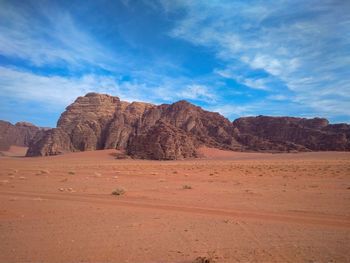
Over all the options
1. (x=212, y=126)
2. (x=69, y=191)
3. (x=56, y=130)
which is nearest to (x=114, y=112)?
(x=56, y=130)

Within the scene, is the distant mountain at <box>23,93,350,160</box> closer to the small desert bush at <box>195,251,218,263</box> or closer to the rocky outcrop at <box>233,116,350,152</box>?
the rocky outcrop at <box>233,116,350,152</box>

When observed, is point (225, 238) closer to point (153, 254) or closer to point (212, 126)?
point (153, 254)

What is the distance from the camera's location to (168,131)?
180 feet

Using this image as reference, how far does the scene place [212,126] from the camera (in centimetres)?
8250

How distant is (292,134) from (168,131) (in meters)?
53.0

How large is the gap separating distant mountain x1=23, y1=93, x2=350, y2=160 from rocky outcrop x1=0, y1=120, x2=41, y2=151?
3711 centimetres

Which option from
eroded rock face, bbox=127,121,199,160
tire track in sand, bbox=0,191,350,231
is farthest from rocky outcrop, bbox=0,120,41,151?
tire track in sand, bbox=0,191,350,231

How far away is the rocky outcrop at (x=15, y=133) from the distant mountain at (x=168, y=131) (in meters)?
37.1

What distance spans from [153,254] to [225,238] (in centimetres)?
173

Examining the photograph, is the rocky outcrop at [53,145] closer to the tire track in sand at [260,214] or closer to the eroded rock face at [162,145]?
the eroded rock face at [162,145]

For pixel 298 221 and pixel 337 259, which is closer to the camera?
pixel 337 259

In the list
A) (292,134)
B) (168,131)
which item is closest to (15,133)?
(168,131)

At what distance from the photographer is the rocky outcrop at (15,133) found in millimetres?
105119

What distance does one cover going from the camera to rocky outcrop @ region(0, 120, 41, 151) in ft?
345
